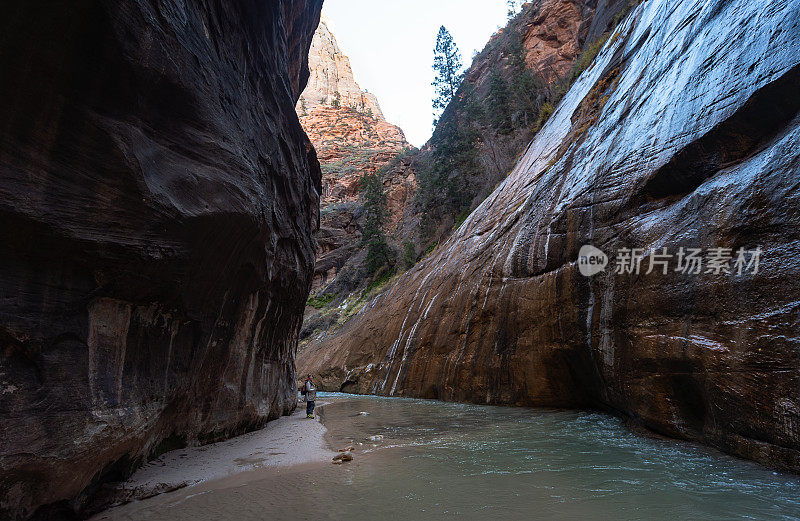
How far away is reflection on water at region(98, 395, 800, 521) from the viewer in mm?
3461

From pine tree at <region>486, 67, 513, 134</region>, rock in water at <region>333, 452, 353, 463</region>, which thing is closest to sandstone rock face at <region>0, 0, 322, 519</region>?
rock in water at <region>333, 452, 353, 463</region>

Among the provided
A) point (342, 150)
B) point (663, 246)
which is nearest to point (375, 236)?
point (663, 246)

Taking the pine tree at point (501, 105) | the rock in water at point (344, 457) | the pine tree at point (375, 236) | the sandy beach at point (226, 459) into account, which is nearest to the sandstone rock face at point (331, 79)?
the pine tree at point (375, 236)

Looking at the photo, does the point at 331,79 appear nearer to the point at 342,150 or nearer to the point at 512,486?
the point at 342,150

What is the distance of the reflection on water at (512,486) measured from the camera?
136 inches

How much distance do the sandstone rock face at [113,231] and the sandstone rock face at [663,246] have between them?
6.42 m

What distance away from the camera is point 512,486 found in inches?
164

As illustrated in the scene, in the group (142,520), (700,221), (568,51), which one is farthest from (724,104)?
(568,51)

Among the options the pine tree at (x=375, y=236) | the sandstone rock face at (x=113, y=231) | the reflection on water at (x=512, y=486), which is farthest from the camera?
the pine tree at (x=375, y=236)

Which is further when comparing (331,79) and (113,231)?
(331,79)

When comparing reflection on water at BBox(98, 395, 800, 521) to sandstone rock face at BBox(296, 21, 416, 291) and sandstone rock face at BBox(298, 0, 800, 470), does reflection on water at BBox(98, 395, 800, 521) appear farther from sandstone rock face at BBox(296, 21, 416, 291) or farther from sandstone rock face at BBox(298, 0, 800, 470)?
sandstone rock face at BBox(296, 21, 416, 291)

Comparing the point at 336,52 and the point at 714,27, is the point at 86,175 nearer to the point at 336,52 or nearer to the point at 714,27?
the point at 714,27

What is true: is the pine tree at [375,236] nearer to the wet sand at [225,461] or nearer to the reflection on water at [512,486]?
the wet sand at [225,461]

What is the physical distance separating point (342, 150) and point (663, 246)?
72.2 metres
